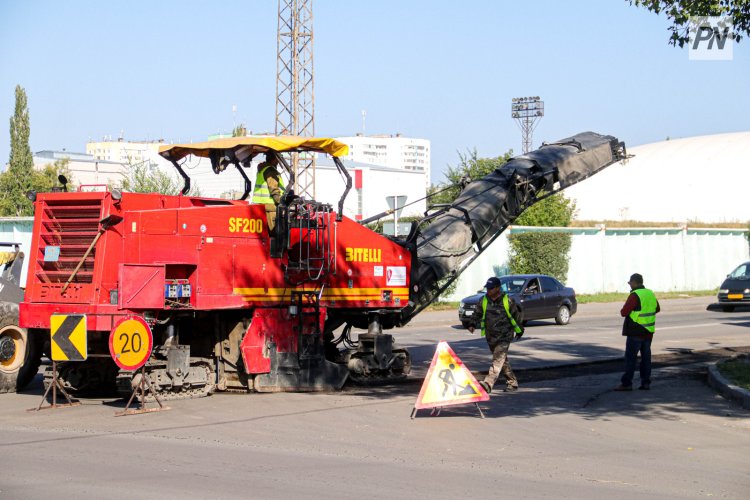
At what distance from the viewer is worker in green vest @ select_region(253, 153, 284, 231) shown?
1355 cm

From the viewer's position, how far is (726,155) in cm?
9075

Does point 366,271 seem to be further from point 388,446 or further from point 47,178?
point 47,178

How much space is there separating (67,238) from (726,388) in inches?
371

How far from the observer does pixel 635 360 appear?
14.4 meters

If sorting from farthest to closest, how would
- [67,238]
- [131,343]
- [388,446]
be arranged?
1. [67,238]
2. [131,343]
3. [388,446]

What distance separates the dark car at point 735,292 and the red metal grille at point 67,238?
25682 millimetres

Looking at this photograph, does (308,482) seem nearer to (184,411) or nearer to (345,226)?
(184,411)

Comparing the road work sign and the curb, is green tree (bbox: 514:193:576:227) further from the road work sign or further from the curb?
the road work sign

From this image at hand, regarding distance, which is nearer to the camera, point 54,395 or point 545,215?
point 54,395

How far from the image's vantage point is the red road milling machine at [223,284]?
1230 cm

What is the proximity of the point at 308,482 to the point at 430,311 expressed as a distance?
971 inches

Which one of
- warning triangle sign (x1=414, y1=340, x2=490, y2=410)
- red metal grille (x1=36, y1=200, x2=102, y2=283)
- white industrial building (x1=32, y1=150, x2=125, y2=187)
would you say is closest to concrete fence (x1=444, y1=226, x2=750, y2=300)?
warning triangle sign (x1=414, y1=340, x2=490, y2=410)

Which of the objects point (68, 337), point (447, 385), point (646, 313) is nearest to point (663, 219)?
point (646, 313)

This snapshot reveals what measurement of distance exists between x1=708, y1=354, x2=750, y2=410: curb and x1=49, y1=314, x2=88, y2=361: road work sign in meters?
8.61
